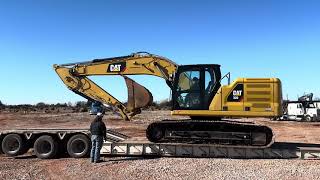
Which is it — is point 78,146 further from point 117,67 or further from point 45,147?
point 117,67

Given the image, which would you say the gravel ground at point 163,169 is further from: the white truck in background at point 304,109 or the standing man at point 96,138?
the white truck in background at point 304,109

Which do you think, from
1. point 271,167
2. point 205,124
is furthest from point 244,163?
point 205,124

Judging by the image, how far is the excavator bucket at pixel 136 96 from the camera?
17781 mm

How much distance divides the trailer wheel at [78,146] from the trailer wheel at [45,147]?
548 millimetres

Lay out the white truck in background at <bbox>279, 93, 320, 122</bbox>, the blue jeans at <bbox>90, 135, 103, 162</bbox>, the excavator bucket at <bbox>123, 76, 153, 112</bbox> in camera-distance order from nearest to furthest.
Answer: the blue jeans at <bbox>90, 135, 103, 162</bbox> → the excavator bucket at <bbox>123, 76, 153, 112</bbox> → the white truck in background at <bbox>279, 93, 320, 122</bbox>

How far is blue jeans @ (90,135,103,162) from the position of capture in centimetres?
1574

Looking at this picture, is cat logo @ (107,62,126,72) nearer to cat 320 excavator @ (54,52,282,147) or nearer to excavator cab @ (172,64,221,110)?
cat 320 excavator @ (54,52,282,147)

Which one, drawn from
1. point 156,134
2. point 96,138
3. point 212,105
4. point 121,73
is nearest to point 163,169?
point 96,138

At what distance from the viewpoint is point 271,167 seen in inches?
565

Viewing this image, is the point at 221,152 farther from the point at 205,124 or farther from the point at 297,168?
the point at 297,168

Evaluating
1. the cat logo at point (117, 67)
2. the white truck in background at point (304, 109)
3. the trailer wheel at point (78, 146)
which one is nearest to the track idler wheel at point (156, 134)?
the trailer wheel at point (78, 146)

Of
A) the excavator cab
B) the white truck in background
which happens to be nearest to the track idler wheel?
the excavator cab

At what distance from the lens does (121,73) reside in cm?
1802

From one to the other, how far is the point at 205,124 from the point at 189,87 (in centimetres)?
143
